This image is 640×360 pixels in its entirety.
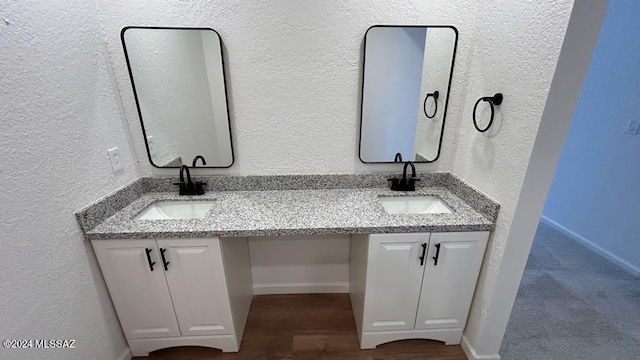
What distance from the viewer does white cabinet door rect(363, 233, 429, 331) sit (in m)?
1.26

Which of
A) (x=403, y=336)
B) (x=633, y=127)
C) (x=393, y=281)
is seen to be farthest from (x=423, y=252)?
(x=633, y=127)

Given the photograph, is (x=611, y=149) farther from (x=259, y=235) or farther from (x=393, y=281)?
(x=259, y=235)

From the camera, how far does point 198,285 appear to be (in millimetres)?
1299

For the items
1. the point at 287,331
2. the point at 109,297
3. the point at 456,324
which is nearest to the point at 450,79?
the point at 456,324

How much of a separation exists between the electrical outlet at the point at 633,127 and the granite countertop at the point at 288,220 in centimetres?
188

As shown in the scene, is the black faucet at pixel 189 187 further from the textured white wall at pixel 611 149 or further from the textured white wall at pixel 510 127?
the textured white wall at pixel 611 149

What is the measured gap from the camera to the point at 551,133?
98 cm

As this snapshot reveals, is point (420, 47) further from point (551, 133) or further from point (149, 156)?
point (149, 156)

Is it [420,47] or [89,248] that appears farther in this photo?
[420,47]

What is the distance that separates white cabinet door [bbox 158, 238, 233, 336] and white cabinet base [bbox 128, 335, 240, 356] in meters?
0.04

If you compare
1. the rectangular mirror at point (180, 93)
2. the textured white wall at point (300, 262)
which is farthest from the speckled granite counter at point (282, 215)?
the textured white wall at point (300, 262)

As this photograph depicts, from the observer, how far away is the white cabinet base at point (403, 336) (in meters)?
1.49

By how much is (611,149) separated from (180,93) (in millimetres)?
3545

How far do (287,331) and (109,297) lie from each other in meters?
1.02
